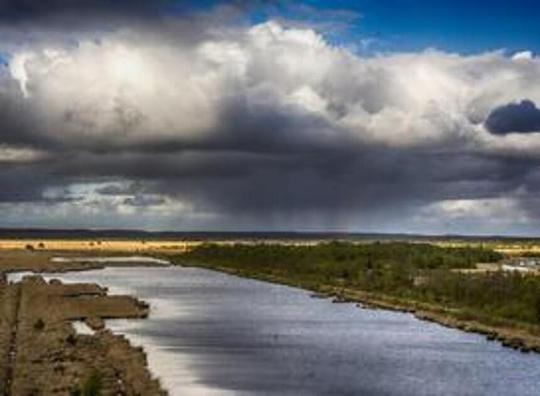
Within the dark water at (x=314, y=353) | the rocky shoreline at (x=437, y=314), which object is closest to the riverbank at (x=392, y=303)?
the rocky shoreline at (x=437, y=314)

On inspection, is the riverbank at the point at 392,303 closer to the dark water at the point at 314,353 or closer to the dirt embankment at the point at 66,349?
the dark water at the point at 314,353

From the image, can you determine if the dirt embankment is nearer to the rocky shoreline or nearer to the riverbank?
the rocky shoreline

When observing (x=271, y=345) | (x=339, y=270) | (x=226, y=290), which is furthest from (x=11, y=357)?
(x=339, y=270)

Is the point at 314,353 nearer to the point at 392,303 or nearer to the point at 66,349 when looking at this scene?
the point at 66,349

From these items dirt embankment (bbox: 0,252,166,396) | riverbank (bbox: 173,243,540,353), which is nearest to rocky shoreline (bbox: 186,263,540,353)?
riverbank (bbox: 173,243,540,353)

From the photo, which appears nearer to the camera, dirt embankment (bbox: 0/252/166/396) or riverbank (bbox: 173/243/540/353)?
dirt embankment (bbox: 0/252/166/396)

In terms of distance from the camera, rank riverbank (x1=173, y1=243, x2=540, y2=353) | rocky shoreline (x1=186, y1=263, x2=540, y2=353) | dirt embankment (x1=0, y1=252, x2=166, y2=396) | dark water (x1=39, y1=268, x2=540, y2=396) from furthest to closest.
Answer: riverbank (x1=173, y1=243, x2=540, y2=353) < rocky shoreline (x1=186, y1=263, x2=540, y2=353) < dark water (x1=39, y1=268, x2=540, y2=396) < dirt embankment (x1=0, y1=252, x2=166, y2=396)

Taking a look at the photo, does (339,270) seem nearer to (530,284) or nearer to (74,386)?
(530,284)
